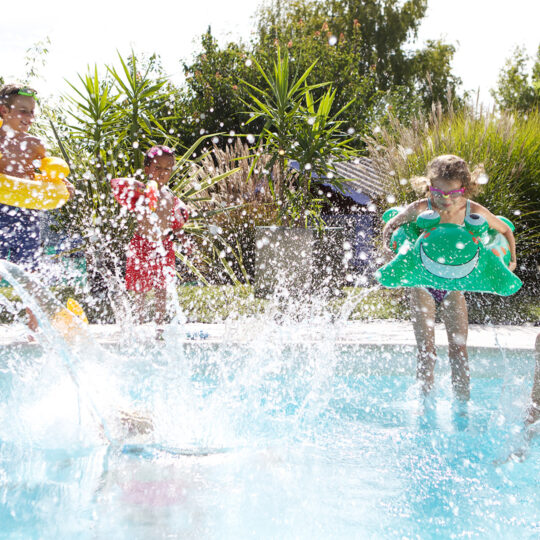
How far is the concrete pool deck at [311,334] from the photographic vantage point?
4090mm

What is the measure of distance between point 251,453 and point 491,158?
4943mm

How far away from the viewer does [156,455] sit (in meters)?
2.31

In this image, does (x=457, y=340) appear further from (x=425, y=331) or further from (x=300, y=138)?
(x=300, y=138)

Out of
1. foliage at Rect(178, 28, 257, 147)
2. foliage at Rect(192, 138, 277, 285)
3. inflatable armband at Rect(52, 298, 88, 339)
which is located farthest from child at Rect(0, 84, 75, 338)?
foliage at Rect(178, 28, 257, 147)

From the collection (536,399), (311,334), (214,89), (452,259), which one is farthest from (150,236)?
(214,89)

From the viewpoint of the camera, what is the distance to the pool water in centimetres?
181

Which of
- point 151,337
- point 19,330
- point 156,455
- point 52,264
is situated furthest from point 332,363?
point 52,264

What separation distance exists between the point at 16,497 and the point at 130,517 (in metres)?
0.43

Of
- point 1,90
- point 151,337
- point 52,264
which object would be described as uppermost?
point 1,90

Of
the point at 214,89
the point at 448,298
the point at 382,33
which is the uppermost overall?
the point at 382,33

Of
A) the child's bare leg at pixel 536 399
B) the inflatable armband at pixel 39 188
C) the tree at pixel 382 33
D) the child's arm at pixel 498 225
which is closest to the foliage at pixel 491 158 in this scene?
the child's arm at pixel 498 225

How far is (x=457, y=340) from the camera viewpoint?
9.80 ft

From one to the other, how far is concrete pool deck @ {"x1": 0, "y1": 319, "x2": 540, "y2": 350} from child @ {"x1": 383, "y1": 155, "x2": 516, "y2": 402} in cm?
94

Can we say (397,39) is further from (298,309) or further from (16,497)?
(16,497)
